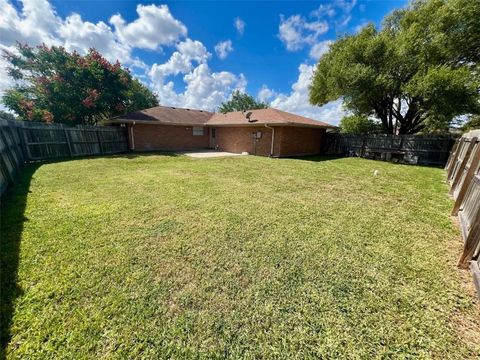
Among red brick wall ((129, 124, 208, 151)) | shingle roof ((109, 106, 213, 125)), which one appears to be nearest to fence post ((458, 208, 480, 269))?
shingle roof ((109, 106, 213, 125))

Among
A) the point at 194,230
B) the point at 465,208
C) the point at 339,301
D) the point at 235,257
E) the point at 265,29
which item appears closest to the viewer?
the point at 339,301

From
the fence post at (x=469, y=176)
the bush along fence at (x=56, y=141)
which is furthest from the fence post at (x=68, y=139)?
the fence post at (x=469, y=176)

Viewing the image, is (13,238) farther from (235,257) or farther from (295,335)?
(295,335)

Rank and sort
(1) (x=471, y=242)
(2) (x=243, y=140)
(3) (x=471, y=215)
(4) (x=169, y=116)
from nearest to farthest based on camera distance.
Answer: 1. (1) (x=471, y=242)
2. (3) (x=471, y=215)
3. (2) (x=243, y=140)
4. (4) (x=169, y=116)

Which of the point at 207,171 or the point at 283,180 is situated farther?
the point at 207,171

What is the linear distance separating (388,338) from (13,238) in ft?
16.9

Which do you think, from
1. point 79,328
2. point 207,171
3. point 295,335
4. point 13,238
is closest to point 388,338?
point 295,335

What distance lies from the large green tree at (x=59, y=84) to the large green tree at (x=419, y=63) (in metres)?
16.8

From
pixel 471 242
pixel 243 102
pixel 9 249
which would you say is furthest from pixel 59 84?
pixel 243 102

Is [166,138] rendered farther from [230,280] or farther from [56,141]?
[230,280]

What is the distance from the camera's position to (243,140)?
15273 millimetres

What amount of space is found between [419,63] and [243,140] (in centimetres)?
1198

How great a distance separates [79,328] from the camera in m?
1.78

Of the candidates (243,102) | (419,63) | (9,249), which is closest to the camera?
(9,249)
